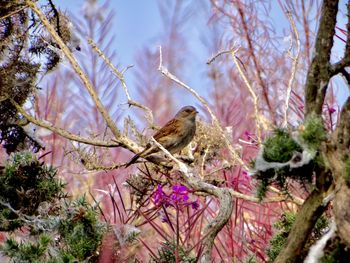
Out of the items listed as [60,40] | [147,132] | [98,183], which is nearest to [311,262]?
[60,40]

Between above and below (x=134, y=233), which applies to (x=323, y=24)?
above

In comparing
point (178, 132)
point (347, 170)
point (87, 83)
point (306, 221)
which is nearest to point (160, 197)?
point (87, 83)

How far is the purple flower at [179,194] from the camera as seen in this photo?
1.85m

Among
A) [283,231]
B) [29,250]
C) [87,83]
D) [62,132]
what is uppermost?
[87,83]

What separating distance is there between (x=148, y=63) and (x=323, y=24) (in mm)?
3619

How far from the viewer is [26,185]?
1.89 m

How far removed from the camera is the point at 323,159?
120cm

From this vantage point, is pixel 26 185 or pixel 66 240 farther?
pixel 26 185

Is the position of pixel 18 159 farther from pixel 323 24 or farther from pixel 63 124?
pixel 63 124

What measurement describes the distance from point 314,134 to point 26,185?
3.27 ft

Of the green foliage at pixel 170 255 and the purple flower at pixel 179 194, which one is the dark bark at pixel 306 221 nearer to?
the green foliage at pixel 170 255

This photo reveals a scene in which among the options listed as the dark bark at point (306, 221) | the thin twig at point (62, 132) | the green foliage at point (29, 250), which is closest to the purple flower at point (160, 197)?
the thin twig at point (62, 132)

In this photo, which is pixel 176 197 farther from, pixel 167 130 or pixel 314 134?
pixel 167 130

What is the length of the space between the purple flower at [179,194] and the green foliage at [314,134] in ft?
2.33
